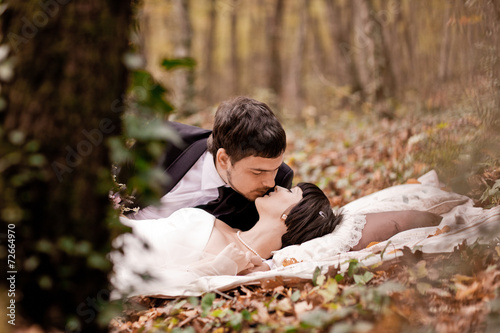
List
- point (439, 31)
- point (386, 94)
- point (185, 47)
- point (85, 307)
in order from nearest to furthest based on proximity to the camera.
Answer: point (85, 307)
point (386, 94)
point (439, 31)
point (185, 47)

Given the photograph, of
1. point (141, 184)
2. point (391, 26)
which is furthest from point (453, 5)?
point (391, 26)

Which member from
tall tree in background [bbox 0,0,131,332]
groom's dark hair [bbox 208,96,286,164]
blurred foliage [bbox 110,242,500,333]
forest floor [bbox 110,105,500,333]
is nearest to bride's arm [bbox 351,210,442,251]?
forest floor [bbox 110,105,500,333]

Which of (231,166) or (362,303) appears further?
(231,166)

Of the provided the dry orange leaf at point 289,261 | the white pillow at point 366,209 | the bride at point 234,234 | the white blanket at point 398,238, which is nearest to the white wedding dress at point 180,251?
the bride at point 234,234

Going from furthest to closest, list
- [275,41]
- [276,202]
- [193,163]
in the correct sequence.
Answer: [275,41]
[193,163]
[276,202]

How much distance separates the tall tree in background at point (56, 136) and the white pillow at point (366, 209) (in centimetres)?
197

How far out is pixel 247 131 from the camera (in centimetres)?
380

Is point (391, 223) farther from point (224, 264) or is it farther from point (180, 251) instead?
point (180, 251)

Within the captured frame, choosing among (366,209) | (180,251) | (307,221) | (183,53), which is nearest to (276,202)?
(307,221)

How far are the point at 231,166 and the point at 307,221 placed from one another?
2.93ft

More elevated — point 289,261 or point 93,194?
point 93,194

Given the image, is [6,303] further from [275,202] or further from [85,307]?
[275,202]

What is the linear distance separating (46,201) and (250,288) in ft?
5.59

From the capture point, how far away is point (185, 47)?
10953 mm
